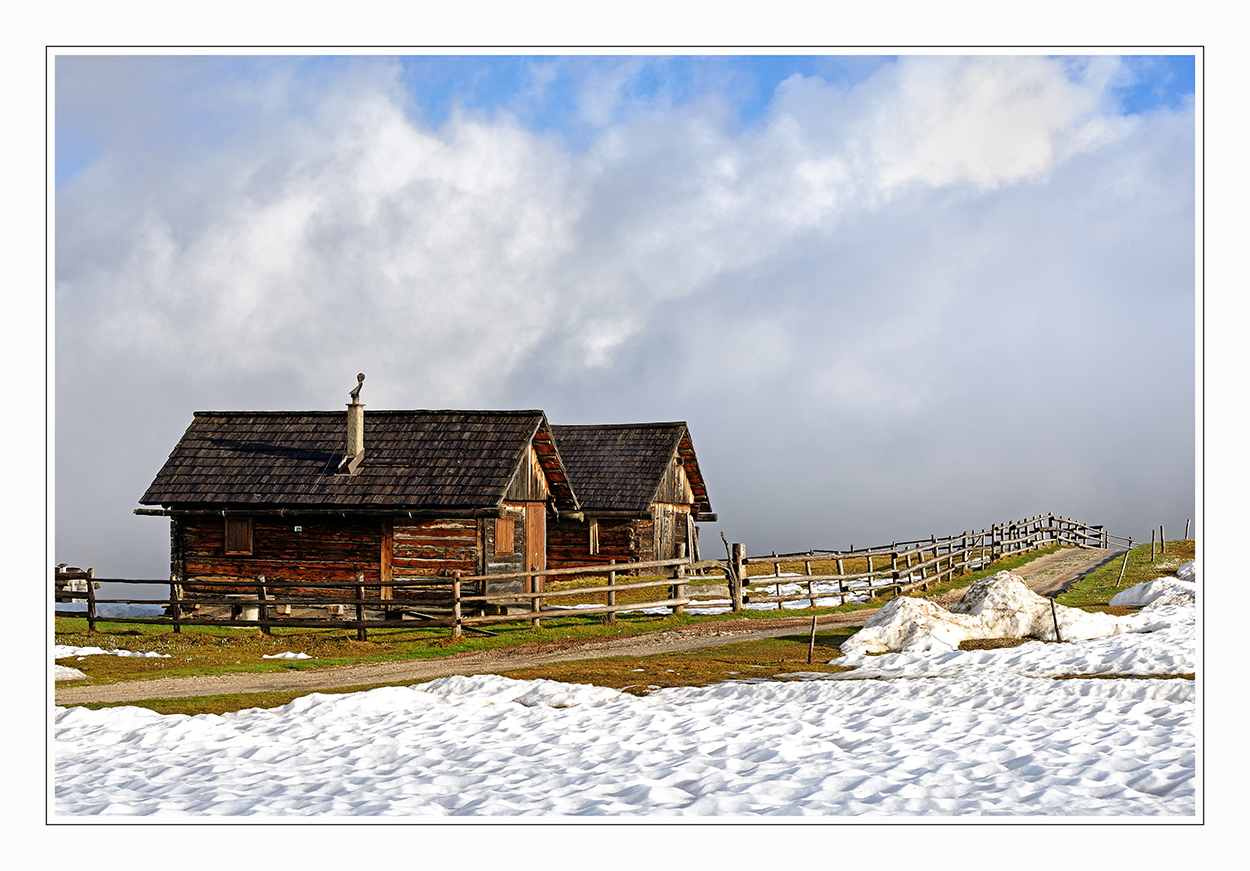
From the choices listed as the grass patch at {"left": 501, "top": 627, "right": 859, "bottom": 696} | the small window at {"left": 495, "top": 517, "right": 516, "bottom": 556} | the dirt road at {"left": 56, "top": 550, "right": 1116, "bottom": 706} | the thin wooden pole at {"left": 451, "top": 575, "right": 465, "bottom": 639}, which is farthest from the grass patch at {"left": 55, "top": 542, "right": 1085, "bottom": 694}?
the small window at {"left": 495, "top": 517, "right": 516, "bottom": 556}

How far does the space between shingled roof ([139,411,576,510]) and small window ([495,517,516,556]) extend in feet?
4.52

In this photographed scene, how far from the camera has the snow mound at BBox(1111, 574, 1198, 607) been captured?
18781 mm

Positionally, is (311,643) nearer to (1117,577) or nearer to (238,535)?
(238,535)

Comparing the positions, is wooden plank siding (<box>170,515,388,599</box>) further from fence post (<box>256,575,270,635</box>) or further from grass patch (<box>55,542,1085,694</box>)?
grass patch (<box>55,542,1085,694</box>)

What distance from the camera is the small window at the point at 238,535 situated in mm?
24875

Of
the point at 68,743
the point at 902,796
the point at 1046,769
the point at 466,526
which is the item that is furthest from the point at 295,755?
the point at 466,526

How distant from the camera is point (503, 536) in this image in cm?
2456

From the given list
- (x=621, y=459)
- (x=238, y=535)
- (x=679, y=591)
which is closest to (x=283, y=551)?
(x=238, y=535)

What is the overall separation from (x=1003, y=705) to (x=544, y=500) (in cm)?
1753

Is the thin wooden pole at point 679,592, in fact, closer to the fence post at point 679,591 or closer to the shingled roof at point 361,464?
the fence post at point 679,591

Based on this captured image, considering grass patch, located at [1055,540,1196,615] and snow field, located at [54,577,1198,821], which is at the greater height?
snow field, located at [54,577,1198,821]

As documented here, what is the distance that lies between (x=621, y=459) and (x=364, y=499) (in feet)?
42.9

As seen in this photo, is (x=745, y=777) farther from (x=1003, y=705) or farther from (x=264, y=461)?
(x=264, y=461)

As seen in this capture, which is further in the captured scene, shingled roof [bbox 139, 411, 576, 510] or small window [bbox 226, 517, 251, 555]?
small window [bbox 226, 517, 251, 555]
